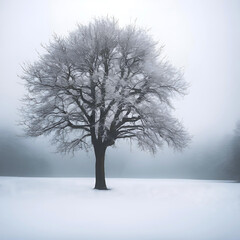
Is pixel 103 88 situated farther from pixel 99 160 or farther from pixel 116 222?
pixel 116 222

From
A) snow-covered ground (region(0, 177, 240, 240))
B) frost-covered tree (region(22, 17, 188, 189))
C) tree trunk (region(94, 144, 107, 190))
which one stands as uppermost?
frost-covered tree (region(22, 17, 188, 189))

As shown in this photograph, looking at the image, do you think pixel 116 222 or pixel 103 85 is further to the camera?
pixel 103 85

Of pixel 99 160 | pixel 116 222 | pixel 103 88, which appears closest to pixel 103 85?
pixel 103 88

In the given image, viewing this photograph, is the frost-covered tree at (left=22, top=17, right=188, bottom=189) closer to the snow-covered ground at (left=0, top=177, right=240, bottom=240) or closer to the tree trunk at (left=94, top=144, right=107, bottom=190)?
the tree trunk at (left=94, top=144, right=107, bottom=190)

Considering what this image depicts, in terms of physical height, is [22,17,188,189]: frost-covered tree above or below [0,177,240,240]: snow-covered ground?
above

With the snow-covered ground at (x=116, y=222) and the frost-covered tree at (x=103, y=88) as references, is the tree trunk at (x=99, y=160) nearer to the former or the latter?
the frost-covered tree at (x=103, y=88)

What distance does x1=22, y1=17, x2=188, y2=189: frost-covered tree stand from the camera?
56.1 ft

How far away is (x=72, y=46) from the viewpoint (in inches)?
679

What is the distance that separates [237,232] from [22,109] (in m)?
14.3

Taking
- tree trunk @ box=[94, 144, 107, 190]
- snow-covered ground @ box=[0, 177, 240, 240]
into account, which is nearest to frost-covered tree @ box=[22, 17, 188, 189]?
tree trunk @ box=[94, 144, 107, 190]

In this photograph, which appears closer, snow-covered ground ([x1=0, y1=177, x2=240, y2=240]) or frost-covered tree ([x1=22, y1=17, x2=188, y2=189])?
snow-covered ground ([x1=0, y1=177, x2=240, y2=240])

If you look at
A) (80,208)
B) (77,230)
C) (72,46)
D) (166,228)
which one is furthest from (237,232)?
(72,46)

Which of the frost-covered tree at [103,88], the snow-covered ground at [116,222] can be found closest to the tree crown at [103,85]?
the frost-covered tree at [103,88]

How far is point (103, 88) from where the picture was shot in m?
16.7
